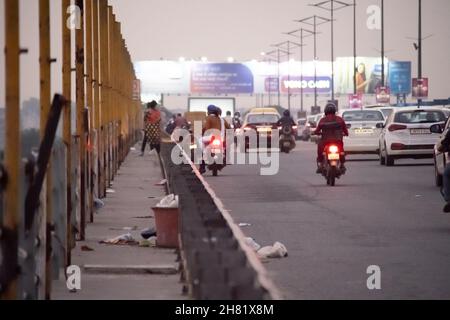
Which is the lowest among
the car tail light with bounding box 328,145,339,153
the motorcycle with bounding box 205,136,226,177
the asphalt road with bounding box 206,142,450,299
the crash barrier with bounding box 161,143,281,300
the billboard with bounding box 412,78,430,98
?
the asphalt road with bounding box 206,142,450,299

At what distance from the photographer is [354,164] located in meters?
47.4

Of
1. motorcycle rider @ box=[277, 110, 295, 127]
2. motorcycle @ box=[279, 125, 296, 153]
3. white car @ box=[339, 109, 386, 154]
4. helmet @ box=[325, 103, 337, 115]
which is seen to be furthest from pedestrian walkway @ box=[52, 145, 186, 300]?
motorcycle @ box=[279, 125, 296, 153]

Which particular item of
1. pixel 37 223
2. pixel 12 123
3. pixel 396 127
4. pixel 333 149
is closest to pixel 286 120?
pixel 396 127

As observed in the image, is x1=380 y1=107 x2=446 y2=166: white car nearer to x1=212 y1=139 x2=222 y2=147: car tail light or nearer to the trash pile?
x1=212 y1=139 x2=222 y2=147: car tail light

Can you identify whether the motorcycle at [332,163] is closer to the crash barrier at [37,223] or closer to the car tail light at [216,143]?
the car tail light at [216,143]

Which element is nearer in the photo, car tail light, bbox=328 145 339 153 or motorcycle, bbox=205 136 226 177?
car tail light, bbox=328 145 339 153

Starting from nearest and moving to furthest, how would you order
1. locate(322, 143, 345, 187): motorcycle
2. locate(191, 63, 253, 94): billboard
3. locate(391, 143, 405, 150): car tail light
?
locate(322, 143, 345, 187): motorcycle
locate(391, 143, 405, 150): car tail light
locate(191, 63, 253, 94): billboard

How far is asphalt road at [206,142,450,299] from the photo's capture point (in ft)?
47.3

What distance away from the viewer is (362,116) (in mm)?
Result: 52000

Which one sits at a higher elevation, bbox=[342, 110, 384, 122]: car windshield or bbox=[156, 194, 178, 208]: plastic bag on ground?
bbox=[342, 110, 384, 122]: car windshield

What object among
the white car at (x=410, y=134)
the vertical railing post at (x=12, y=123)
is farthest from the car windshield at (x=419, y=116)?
the vertical railing post at (x=12, y=123)
